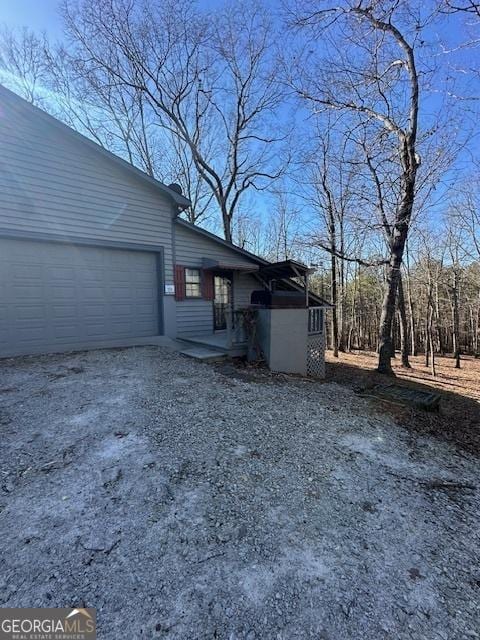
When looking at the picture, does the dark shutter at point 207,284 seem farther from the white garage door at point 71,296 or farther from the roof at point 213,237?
the white garage door at point 71,296

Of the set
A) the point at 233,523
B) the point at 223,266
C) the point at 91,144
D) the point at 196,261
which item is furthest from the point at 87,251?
the point at 233,523

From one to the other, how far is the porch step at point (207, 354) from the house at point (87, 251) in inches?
10.9

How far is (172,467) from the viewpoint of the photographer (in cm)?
263

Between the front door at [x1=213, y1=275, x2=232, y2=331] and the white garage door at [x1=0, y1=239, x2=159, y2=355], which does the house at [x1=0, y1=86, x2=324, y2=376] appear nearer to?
the white garage door at [x1=0, y1=239, x2=159, y2=355]

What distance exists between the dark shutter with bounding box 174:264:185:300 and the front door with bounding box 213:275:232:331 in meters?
1.18

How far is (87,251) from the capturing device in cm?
677

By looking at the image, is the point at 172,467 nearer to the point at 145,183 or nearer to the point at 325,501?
the point at 325,501

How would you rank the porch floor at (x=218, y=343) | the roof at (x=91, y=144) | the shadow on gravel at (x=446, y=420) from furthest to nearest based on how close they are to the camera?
the porch floor at (x=218, y=343), the roof at (x=91, y=144), the shadow on gravel at (x=446, y=420)

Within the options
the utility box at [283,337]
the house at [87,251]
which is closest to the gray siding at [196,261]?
the house at [87,251]

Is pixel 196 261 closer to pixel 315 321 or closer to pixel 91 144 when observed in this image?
pixel 91 144

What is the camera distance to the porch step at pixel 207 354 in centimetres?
667

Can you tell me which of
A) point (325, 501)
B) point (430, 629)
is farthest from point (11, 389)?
point (430, 629)

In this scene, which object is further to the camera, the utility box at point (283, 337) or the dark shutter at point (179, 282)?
the dark shutter at point (179, 282)

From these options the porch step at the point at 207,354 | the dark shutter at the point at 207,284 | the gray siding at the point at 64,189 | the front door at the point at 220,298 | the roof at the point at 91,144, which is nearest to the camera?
the roof at the point at 91,144
